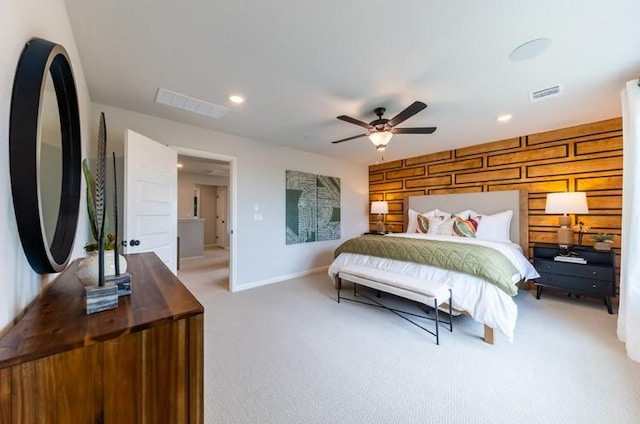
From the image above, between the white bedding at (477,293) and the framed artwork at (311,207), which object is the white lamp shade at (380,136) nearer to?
the white bedding at (477,293)

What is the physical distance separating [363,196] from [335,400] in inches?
190

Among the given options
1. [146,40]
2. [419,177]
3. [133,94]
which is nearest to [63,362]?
[146,40]

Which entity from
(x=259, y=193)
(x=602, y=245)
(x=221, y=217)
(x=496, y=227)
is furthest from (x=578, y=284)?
(x=221, y=217)

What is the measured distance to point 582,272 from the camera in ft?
10.1

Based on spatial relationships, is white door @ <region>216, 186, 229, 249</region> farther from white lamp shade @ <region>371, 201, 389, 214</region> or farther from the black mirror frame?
the black mirror frame

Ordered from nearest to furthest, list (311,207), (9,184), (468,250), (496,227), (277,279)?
(9,184) < (468,250) < (496,227) < (277,279) < (311,207)

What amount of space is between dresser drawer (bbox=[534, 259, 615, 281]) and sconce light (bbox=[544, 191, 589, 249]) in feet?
0.93

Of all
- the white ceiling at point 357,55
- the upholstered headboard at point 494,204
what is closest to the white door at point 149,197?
the white ceiling at point 357,55

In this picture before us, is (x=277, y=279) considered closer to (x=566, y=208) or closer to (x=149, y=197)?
(x=149, y=197)

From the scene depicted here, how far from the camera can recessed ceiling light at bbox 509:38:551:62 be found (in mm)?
1806

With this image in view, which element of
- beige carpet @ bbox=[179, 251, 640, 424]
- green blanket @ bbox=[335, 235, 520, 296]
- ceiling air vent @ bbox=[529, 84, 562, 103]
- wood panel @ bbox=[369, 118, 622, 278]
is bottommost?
beige carpet @ bbox=[179, 251, 640, 424]

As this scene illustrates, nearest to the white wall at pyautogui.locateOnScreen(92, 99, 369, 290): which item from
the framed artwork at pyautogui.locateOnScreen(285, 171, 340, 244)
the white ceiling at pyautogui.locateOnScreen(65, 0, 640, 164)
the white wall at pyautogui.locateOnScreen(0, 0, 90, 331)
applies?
the framed artwork at pyautogui.locateOnScreen(285, 171, 340, 244)

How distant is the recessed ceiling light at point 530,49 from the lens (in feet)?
5.92

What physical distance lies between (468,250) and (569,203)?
1703 millimetres
